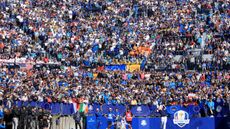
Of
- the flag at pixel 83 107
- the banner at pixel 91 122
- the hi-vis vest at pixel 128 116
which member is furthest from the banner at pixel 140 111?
the banner at pixel 91 122

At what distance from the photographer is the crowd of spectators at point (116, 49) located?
130 feet

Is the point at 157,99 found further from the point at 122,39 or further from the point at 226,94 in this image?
the point at 122,39

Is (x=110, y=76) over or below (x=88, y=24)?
below

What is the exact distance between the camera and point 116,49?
4950cm

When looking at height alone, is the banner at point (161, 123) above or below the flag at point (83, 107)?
below

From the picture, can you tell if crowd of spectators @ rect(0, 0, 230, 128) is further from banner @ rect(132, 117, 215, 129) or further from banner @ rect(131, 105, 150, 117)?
banner @ rect(131, 105, 150, 117)

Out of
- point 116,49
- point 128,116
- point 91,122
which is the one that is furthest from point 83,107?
→ point 116,49

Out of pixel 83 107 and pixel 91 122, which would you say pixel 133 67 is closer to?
pixel 83 107

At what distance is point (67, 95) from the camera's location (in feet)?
130

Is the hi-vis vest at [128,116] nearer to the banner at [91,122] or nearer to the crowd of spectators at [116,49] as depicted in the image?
the banner at [91,122]

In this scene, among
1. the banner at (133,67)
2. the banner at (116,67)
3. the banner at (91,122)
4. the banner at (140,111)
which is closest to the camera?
the banner at (91,122)

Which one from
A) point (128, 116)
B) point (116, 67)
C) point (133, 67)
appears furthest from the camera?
point (116, 67)

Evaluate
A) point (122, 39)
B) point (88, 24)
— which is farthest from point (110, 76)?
point (88, 24)

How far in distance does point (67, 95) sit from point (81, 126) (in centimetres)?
911
